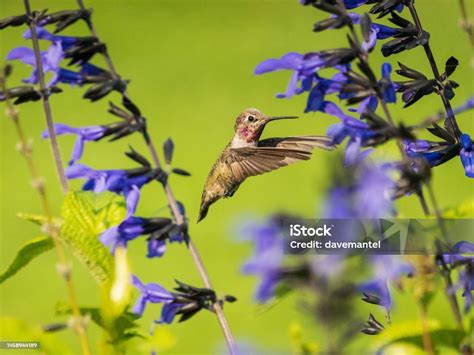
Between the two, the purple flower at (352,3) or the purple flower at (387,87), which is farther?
the purple flower at (352,3)

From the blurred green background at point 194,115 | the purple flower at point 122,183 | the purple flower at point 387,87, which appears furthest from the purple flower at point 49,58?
the blurred green background at point 194,115

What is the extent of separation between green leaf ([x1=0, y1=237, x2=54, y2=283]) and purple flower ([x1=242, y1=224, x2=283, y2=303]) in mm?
191

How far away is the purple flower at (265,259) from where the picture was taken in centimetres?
54

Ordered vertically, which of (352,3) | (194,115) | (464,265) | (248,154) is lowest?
(194,115)

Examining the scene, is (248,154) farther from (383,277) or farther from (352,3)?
(383,277)

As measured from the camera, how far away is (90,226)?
0.77 meters

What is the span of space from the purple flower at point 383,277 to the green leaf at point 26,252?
27 centimetres

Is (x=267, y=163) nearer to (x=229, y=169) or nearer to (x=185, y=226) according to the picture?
(x=229, y=169)

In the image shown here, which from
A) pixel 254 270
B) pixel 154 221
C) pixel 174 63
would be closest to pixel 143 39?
pixel 174 63

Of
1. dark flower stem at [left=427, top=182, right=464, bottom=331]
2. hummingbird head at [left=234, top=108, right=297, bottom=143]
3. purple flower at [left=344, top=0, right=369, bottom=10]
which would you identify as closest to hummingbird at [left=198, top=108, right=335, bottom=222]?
hummingbird head at [left=234, top=108, right=297, bottom=143]

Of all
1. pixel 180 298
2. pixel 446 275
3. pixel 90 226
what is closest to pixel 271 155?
pixel 180 298

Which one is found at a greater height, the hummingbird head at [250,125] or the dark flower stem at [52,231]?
the dark flower stem at [52,231]

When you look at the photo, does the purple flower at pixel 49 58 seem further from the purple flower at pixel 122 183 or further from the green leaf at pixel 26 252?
the green leaf at pixel 26 252

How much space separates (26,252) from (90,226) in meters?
0.06
